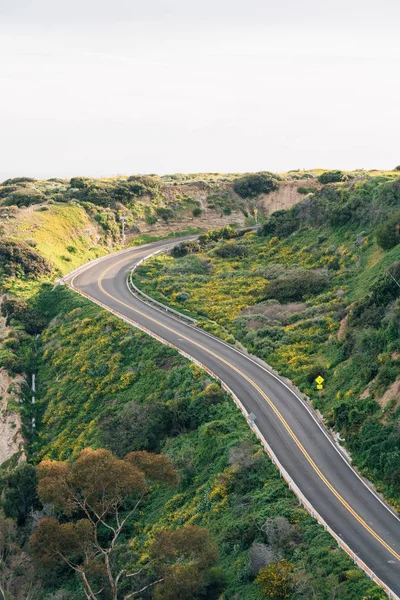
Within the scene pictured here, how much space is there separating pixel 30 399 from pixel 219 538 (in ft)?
96.5

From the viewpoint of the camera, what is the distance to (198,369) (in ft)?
164

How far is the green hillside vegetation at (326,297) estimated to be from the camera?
3962cm

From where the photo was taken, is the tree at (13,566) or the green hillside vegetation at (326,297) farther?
the green hillside vegetation at (326,297)

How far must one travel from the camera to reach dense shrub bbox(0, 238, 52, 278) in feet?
250

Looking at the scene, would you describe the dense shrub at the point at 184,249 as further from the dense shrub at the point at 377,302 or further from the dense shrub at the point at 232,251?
the dense shrub at the point at 377,302

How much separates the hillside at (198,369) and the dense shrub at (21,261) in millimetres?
178

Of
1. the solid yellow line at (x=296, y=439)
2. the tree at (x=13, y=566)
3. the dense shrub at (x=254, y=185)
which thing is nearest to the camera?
the solid yellow line at (x=296, y=439)

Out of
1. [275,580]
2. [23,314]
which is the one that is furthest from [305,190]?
[275,580]

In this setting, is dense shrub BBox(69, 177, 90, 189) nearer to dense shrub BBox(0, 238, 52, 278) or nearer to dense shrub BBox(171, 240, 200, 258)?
dense shrub BBox(171, 240, 200, 258)

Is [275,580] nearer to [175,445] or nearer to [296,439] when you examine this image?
[296,439]

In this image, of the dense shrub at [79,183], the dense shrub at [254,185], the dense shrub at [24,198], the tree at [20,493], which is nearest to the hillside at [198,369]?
the tree at [20,493]

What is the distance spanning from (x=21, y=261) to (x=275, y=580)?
5671 cm

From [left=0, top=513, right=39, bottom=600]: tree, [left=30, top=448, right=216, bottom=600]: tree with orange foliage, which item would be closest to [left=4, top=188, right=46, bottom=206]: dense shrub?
[left=0, top=513, right=39, bottom=600]: tree

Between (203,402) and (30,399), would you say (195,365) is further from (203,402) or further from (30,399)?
(30,399)
